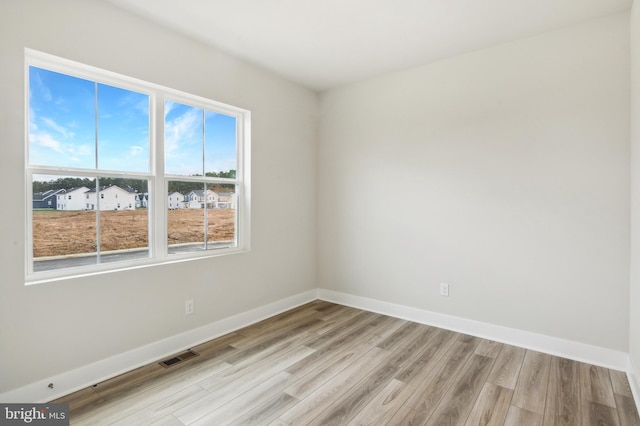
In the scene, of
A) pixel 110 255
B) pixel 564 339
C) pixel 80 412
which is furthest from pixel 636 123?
pixel 80 412

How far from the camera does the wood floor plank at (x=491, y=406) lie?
6.31 feet

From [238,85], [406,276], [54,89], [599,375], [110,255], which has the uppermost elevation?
[238,85]

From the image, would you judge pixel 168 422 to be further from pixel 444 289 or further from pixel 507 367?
pixel 444 289

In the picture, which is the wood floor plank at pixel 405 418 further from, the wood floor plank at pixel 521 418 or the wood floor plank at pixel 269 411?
the wood floor plank at pixel 269 411

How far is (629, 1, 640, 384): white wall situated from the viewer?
84.3 inches

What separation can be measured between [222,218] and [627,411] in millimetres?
3403

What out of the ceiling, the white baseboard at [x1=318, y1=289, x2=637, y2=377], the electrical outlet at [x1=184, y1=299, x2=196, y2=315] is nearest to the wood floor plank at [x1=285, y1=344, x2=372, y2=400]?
the white baseboard at [x1=318, y1=289, x2=637, y2=377]

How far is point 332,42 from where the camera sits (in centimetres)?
296

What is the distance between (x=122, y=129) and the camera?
2.55m

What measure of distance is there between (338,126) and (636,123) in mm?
2765

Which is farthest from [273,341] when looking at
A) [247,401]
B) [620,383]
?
[620,383]

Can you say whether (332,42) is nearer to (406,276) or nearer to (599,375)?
(406,276)

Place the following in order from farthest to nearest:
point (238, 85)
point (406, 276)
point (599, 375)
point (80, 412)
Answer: point (406, 276) < point (238, 85) < point (599, 375) < point (80, 412)

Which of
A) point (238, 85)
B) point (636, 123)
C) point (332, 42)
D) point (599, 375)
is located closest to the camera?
point (636, 123)
